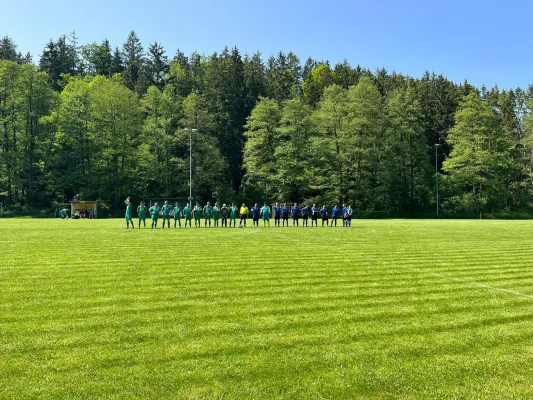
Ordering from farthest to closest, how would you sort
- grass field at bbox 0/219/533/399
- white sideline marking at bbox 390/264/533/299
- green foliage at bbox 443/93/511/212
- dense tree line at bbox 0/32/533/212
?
green foliage at bbox 443/93/511/212
dense tree line at bbox 0/32/533/212
white sideline marking at bbox 390/264/533/299
grass field at bbox 0/219/533/399

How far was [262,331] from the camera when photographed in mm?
5957

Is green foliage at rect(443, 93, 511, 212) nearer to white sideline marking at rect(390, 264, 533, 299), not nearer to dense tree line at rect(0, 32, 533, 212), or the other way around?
dense tree line at rect(0, 32, 533, 212)

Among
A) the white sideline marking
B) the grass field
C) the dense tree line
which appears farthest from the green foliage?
the grass field

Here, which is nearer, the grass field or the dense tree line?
the grass field

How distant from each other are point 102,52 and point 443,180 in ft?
294

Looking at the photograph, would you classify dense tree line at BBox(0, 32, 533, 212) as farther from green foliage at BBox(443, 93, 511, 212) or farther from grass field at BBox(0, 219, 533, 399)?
grass field at BBox(0, 219, 533, 399)

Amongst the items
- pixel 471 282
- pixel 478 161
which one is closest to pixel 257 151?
pixel 478 161

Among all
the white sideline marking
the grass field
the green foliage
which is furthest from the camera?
the green foliage

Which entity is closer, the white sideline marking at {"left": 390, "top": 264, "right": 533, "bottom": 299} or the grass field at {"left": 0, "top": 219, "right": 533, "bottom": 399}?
the grass field at {"left": 0, "top": 219, "right": 533, "bottom": 399}

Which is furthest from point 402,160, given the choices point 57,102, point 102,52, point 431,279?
point 102,52

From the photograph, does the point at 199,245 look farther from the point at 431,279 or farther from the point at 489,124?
the point at 489,124

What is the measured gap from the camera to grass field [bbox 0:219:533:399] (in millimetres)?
4320

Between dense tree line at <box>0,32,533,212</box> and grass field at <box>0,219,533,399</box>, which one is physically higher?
dense tree line at <box>0,32,533,212</box>

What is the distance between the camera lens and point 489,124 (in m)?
64.8
